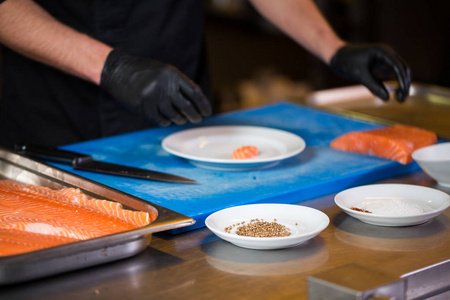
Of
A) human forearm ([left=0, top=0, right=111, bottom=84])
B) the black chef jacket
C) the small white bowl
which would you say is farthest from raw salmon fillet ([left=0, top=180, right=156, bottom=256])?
the black chef jacket

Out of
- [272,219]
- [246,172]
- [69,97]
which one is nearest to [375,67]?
[246,172]

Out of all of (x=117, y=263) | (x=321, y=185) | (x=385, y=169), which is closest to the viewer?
(x=117, y=263)

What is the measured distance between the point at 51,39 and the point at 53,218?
83cm

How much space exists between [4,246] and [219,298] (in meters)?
0.39

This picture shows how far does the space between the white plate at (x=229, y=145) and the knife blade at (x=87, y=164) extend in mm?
125

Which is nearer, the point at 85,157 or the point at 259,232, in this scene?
the point at 259,232

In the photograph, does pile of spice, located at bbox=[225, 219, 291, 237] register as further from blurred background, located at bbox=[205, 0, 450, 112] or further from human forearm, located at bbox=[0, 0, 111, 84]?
blurred background, located at bbox=[205, 0, 450, 112]

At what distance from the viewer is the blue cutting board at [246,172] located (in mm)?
1478

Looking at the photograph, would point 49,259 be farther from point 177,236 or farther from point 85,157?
point 85,157

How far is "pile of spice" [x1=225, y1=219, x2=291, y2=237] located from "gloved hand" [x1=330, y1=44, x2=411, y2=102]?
939 millimetres

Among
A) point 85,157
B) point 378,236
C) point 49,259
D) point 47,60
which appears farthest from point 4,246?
point 47,60

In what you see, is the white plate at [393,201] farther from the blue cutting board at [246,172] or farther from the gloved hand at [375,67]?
the gloved hand at [375,67]

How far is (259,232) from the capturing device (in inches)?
48.1

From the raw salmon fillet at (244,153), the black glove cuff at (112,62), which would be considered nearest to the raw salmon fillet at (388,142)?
the raw salmon fillet at (244,153)
